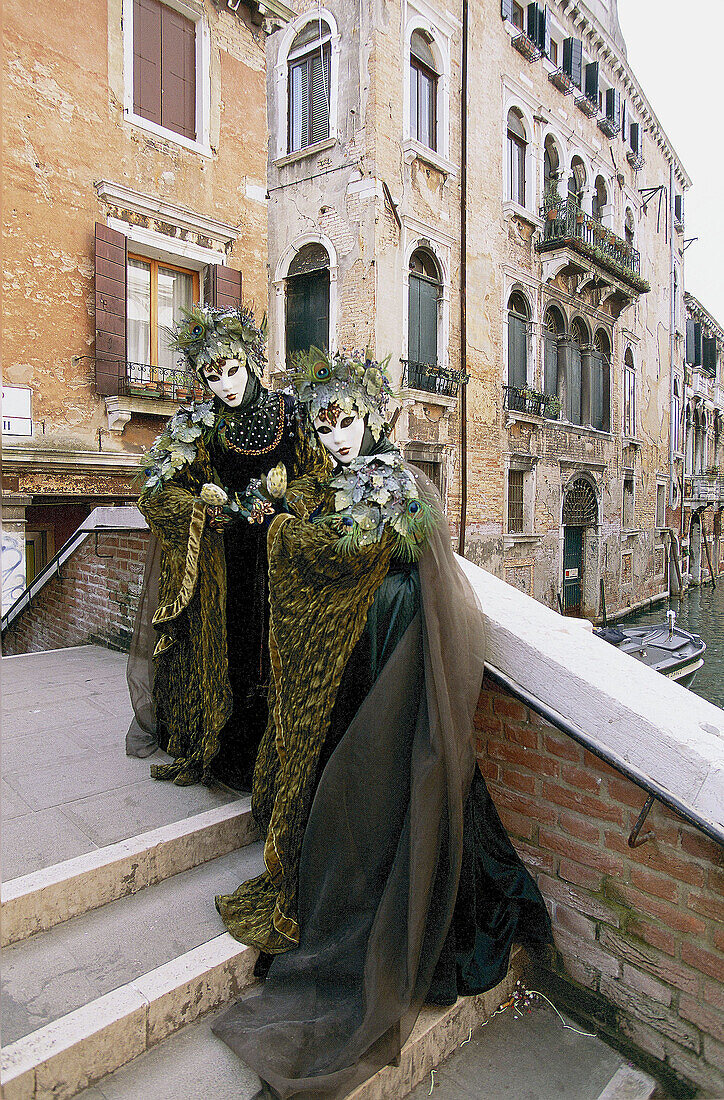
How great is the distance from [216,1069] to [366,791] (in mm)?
770

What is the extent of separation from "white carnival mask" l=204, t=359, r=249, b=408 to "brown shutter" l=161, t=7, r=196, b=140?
6971 mm

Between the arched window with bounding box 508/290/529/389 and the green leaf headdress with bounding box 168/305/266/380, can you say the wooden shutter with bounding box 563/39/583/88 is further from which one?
the green leaf headdress with bounding box 168/305/266/380

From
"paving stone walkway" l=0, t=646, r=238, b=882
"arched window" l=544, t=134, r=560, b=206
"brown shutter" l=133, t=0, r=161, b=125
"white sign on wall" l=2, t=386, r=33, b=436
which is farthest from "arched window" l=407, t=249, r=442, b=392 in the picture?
"paving stone walkway" l=0, t=646, r=238, b=882

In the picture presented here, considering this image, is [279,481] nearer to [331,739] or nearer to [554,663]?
[331,739]

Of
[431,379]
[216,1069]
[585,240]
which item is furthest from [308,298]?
[216,1069]

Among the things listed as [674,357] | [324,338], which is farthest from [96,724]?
[674,357]

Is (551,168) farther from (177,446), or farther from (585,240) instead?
(177,446)

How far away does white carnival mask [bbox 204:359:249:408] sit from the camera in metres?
2.41

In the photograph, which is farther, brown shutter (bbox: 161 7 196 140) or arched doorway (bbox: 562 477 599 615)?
arched doorway (bbox: 562 477 599 615)

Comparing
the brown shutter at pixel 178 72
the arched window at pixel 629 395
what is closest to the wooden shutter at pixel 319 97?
the brown shutter at pixel 178 72

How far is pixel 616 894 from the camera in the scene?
196 centimetres

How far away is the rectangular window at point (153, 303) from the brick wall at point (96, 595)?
3.02 m

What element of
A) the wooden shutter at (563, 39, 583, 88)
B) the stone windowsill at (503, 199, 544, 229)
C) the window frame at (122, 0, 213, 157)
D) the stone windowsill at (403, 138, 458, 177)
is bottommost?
the window frame at (122, 0, 213, 157)

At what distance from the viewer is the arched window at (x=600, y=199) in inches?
639
